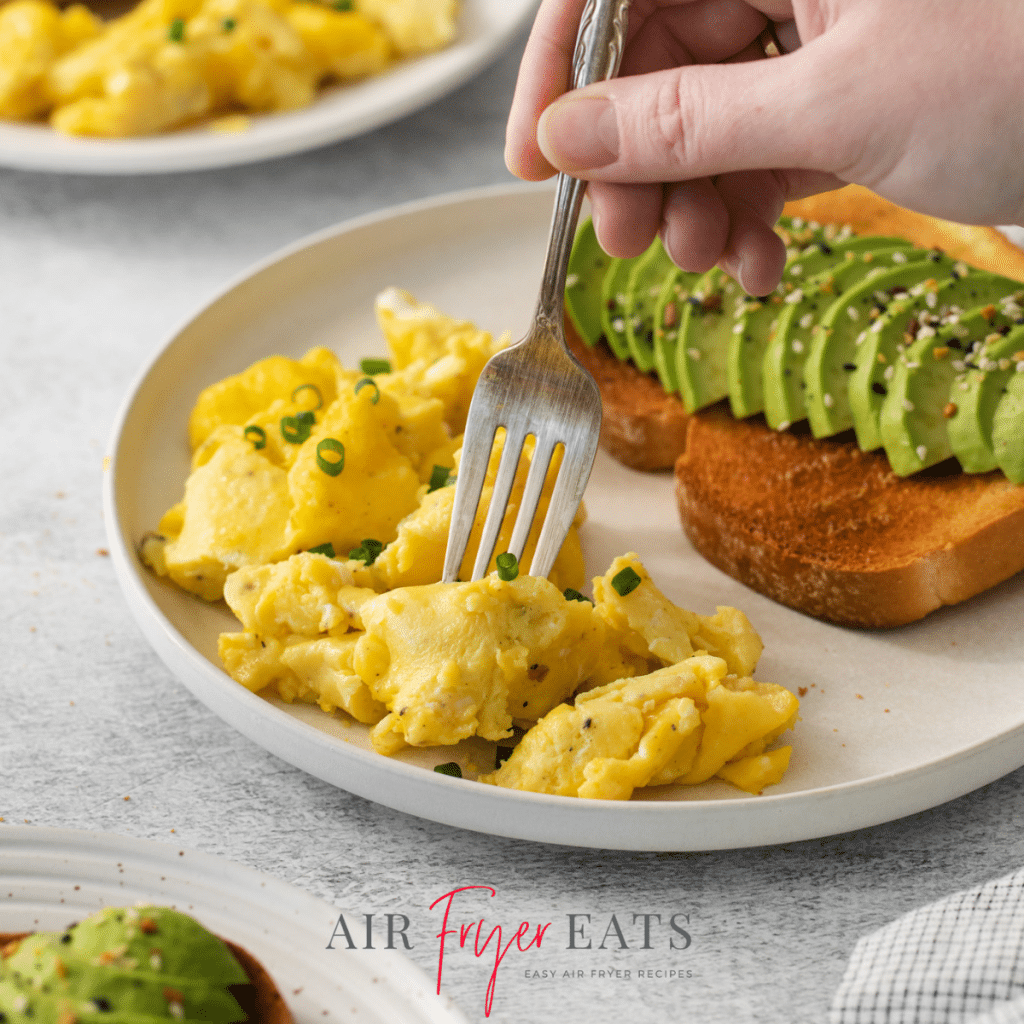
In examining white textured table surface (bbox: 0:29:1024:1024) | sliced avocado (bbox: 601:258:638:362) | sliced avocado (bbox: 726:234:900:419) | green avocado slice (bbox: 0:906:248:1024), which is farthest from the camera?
sliced avocado (bbox: 601:258:638:362)

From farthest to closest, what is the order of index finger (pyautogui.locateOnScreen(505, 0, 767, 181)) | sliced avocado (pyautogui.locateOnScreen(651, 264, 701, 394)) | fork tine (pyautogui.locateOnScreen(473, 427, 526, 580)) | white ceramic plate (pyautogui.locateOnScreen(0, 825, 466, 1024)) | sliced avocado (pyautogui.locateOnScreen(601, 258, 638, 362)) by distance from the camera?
1. sliced avocado (pyautogui.locateOnScreen(601, 258, 638, 362))
2. sliced avocado (pyautogui.locateOnScreen(651, 264, 701, 394))
3. index finger (pyautogui.locateOnScreen(505, 0, 767, 181))
4. fork tine (pyautogui.locateOnScreen(473, 427, 526, 580))
5. white ceramic plate (pyautogui.locateOnScreen(0, 825, 466, 1024))

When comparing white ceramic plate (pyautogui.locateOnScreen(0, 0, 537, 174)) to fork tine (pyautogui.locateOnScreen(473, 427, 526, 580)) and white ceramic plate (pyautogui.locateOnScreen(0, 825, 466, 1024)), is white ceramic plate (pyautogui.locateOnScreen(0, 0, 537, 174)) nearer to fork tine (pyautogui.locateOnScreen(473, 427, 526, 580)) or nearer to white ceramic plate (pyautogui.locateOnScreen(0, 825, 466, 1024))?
fork tine (pyautogui.locateOnScreen(473, 427, 526, 580))

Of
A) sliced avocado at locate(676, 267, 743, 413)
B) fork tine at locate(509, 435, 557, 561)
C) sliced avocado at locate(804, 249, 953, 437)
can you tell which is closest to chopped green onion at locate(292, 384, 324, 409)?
fork tine at locate(509, 435, 557, 561)

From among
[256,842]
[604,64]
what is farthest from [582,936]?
[604,64]

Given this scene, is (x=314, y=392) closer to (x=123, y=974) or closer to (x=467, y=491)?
(x=467, y=491)

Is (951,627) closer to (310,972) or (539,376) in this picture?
(539,376)
